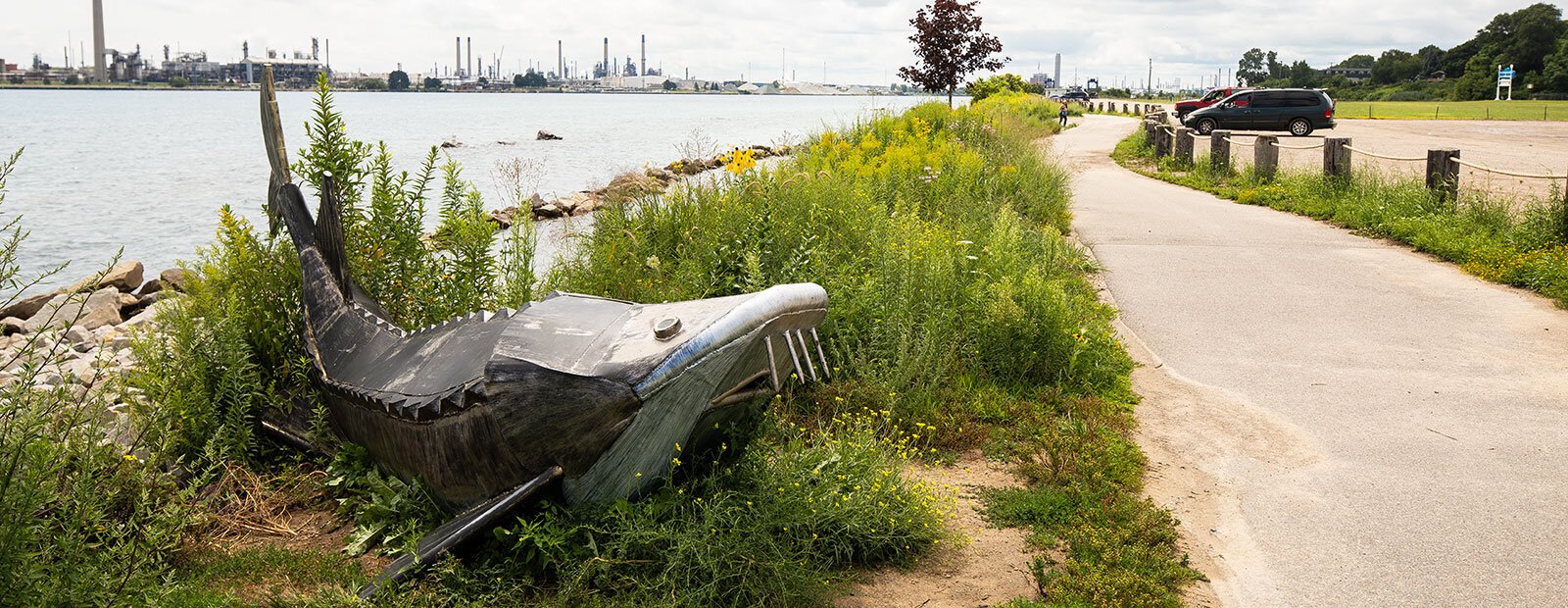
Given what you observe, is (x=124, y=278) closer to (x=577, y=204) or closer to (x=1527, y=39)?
(x=577, y=204)

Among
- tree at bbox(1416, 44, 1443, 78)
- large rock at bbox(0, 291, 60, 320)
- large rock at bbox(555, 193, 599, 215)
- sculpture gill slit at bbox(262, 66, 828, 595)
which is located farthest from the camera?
tree at bbox(1416, 44, 1443, 78)

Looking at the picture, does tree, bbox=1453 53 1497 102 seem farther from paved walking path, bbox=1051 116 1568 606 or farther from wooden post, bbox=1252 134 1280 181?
paved walking path, bbox=1051 116 1568 606

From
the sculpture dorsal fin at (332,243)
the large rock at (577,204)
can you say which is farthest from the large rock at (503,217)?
the sculpture dorsal fin at (332,243)

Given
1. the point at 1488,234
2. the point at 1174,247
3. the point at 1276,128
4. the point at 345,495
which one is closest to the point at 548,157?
the point at 1276,128

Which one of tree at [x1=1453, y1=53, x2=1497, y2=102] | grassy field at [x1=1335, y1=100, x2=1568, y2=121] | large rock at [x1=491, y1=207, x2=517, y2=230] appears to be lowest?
large rock at [x1=491, y1=207, x2=517, y2=230]

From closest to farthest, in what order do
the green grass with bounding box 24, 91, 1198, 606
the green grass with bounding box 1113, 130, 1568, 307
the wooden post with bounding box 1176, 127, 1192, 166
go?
the green grass with bounding box 24, 91, 1198, 606 < the green grass with bounding box 1113, 130, 1568, 307 < the wooden post with bounding box 1176, 127, 1192, 166

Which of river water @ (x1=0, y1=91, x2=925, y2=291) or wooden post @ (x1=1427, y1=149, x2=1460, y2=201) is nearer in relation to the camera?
wooden post @ (x1=1427, y1=149, x2=1460, y2=201)

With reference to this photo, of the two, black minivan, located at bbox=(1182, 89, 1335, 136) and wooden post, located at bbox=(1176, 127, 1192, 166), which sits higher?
black minivan, located at bbox=(1182, 89, 1335, 136)

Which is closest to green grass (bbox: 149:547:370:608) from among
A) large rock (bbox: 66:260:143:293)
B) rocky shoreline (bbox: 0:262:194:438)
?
rocky shoreline (bbox: 0:262:194:438)

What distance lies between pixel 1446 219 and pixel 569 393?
39.6 ft

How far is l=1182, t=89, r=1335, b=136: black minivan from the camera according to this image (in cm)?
3142

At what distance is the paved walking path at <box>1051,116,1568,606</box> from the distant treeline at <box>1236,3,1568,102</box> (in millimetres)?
61311

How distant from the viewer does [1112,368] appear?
24.2 ft

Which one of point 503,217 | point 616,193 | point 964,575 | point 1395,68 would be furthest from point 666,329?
point 1395,68
